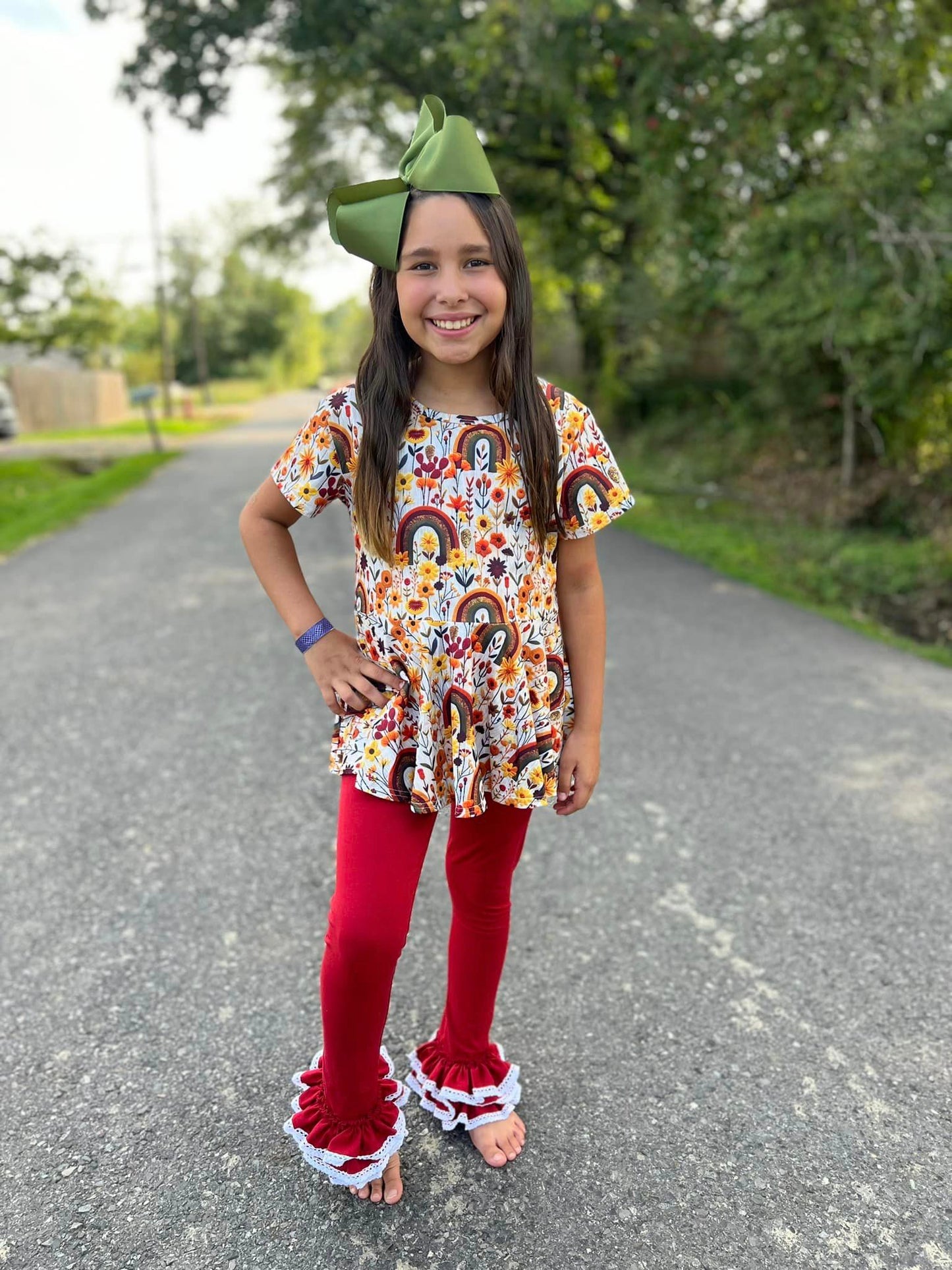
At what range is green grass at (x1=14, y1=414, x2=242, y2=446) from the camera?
20953 millimetres

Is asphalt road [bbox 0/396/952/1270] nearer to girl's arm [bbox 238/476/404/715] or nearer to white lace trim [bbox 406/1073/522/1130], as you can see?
white lace trim [bbox 406/1073/522/1130]

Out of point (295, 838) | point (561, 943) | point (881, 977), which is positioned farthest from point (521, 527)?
point (295, 838)

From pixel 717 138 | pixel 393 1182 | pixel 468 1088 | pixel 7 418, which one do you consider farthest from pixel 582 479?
pixel 7 418

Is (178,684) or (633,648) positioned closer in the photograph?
(178,684)

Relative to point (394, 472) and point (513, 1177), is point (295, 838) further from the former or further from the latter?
point (394, 472)

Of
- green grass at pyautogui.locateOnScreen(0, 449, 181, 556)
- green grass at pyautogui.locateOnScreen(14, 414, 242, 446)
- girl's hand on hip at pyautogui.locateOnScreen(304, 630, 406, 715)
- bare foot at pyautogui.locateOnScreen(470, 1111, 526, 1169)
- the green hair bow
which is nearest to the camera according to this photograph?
the green hair bow

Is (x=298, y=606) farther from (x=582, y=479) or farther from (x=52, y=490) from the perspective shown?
(x=52, y=490)

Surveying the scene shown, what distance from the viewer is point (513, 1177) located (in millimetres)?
1946

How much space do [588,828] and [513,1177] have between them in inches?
62.7

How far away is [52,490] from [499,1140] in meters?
11.4

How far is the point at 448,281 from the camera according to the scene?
165 centimetres

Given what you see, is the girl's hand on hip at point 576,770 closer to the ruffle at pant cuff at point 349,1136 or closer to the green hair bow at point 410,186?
the ruffle at pant cuff at point 349,1136

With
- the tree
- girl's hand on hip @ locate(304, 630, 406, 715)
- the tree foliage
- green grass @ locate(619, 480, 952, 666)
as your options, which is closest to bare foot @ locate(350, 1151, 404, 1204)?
girl's hand on hip @ locate(304, 630, 406, 715)

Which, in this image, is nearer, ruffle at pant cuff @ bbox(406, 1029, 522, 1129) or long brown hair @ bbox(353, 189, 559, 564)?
long brown hair @ bbox(353, 189, 559, 564)
